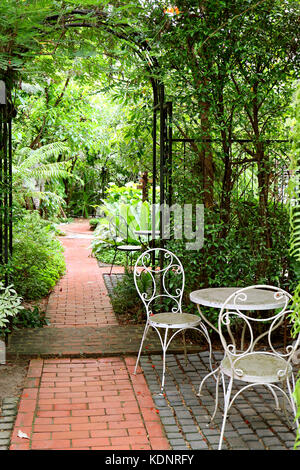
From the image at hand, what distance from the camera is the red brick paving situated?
3469 millimetres

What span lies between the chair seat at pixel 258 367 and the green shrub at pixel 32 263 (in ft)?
12.8

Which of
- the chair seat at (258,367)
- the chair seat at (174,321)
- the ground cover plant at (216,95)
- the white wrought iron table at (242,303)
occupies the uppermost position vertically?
the ground cover plant at (216,95)

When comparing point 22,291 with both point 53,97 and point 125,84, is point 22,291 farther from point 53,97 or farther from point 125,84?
point 53,97

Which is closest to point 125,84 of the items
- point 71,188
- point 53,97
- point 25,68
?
point 25,68

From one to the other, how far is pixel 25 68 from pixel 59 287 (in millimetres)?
3993

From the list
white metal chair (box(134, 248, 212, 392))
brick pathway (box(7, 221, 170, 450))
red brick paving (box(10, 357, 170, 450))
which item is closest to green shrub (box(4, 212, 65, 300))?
brick pathway (box(7, 221, 170, 450))

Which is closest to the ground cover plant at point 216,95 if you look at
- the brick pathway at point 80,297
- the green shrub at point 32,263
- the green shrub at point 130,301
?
the green shrub at point 130,301

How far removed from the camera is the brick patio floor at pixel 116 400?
3496 mm

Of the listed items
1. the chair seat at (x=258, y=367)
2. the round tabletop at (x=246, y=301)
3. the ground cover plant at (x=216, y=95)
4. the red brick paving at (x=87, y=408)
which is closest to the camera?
the chair seat at (x=258, y=367)

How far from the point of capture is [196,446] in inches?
134

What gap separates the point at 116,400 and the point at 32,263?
4165 millimetres

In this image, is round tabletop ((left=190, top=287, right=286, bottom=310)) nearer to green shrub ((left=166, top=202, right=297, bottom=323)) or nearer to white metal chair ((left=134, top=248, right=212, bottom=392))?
white metal chair ((left=134, top=248, right=212, bottom=392))

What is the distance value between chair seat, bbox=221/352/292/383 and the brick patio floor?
436 millimetres

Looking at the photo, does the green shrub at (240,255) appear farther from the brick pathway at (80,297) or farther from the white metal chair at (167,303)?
the brick pathway at (80,297)
